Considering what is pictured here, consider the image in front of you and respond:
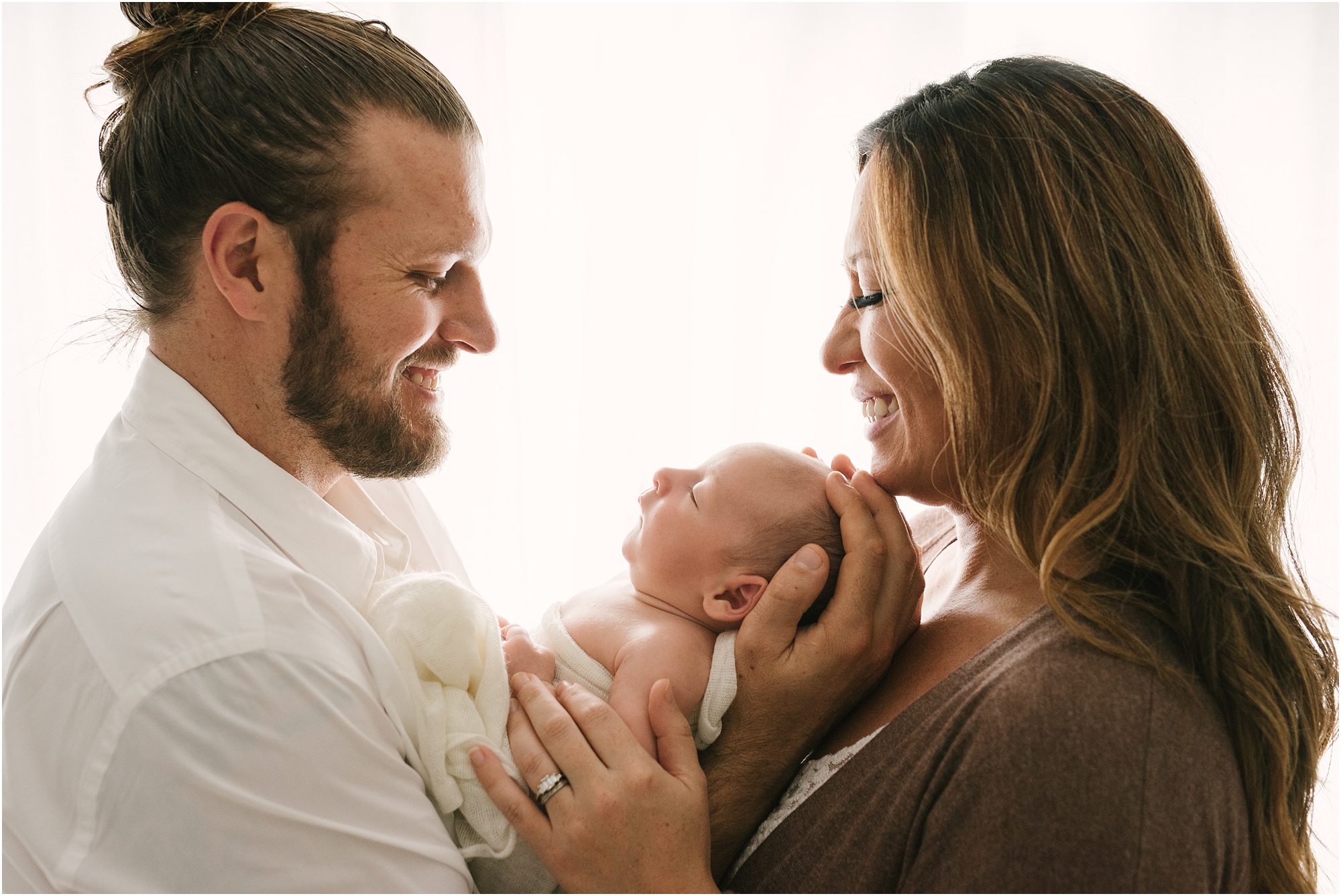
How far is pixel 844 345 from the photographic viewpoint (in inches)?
62.7

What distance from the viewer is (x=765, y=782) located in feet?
4.59

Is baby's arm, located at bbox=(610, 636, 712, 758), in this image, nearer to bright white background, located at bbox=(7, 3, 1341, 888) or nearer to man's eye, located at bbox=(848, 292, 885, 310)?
man's eye, located at bbox=(848, 292, 885, 310)

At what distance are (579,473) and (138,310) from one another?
1467 mm

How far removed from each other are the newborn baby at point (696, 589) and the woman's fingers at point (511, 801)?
0.65 feet

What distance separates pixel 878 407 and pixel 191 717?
1.10m

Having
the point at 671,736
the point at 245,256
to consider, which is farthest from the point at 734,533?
the point at 245,256

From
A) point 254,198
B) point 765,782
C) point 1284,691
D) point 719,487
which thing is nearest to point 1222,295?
point 1284,691

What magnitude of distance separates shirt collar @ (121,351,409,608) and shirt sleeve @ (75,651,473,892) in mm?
267

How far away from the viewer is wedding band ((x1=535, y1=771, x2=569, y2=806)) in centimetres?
130

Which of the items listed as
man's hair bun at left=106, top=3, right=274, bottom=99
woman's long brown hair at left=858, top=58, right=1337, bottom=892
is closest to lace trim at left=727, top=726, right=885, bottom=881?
woman's long brown hair at left=858, top=58, right=1337, bottom=892

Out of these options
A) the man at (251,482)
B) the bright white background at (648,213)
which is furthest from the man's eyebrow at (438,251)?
the bright white background at (648,213)

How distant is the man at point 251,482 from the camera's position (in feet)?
3.77

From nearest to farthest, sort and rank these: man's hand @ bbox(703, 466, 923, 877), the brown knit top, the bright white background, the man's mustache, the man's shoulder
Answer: the brown knit top < the man's shoulder < man's hand @ bbox(703, 466, 923, 877) < the man's mustache < the bright white background

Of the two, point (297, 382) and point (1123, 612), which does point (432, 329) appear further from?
point (1123, 612)
